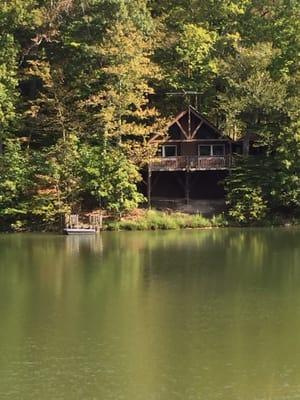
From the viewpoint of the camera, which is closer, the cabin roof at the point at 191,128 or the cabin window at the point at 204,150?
the cabin roof at the point at 191,128

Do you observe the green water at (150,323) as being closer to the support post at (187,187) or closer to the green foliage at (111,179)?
the green foliage at (111,179)

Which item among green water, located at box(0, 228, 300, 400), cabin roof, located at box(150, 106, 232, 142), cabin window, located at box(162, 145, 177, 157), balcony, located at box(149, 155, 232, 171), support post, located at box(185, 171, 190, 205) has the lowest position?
green water, located at box(0, 228, 300, 400)

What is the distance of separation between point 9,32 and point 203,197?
16568mm

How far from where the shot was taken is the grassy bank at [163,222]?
40031 millimetres

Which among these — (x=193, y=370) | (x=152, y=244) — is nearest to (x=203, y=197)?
(x=152, y=244)

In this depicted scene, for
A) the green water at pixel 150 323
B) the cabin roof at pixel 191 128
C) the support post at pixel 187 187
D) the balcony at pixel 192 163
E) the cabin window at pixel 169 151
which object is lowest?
the green water at pixel 150 323

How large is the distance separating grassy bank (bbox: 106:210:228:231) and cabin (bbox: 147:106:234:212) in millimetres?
2571

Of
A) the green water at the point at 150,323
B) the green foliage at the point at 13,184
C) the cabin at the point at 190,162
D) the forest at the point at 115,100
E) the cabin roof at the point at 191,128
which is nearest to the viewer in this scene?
the green water at the point at 150,323

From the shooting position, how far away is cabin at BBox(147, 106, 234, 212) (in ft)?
145

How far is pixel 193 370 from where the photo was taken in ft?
46.0

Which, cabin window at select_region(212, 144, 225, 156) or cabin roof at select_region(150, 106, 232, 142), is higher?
cabin roof at select_region(150, 106, 232, 142)

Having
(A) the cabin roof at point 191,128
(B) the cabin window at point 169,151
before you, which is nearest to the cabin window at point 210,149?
(A) the cabin roof at point 191,128

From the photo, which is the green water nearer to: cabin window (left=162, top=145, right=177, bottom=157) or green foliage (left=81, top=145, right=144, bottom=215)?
green foliage (left=81, top=145, right=144, bottom=215)

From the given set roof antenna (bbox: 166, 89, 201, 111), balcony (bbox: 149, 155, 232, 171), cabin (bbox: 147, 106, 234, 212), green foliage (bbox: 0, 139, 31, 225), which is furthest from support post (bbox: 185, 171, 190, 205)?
green foliage (bbox: 0, 139, 31, 225)
